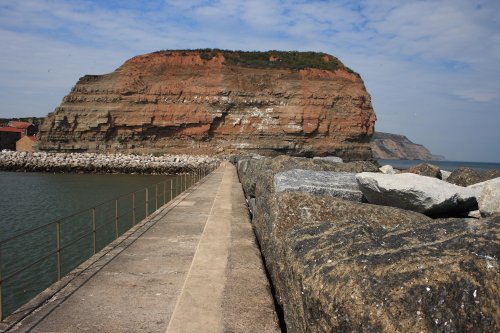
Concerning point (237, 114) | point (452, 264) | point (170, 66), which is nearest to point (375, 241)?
point (452, 264)

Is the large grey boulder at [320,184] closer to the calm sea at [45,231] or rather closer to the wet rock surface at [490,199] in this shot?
the wet rock surface at [490,199]

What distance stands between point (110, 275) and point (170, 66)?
192ft

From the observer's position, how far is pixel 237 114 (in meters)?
57.9

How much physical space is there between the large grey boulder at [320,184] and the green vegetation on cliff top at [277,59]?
2257 inches

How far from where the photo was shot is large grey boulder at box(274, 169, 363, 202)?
5.93 metres

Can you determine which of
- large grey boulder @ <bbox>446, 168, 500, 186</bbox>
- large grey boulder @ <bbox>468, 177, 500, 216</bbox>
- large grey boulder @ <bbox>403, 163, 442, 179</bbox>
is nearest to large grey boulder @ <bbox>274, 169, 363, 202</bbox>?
large grey boulder @ <bbox>468, 177, 500, 216</bbox>

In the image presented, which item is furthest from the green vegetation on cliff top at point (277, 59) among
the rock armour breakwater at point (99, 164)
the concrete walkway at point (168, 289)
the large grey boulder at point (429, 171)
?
the concrete walkway at point (168, 289)

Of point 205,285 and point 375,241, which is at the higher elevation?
point 375,241

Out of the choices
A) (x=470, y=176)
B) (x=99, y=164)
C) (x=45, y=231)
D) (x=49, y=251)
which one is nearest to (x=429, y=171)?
(x=470, y=176)

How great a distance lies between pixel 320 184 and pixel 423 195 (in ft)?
5.08

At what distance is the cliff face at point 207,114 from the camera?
186 ft

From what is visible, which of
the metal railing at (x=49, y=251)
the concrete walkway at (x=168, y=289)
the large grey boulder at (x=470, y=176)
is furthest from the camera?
the metal railing at (x=49, y=251)

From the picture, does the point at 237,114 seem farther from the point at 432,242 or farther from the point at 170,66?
the point at 432,242

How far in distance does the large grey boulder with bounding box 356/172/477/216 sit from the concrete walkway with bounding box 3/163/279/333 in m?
1.99
